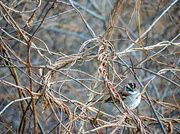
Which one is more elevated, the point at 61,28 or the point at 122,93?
the point at 61,28

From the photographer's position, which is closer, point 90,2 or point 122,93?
point 122,93

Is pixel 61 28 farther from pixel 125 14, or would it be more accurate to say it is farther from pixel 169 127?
pixel 169 127

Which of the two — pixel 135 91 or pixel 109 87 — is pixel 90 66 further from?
pixel 109 87

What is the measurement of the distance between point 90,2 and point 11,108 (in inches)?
194

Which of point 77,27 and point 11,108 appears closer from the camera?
point 11,108

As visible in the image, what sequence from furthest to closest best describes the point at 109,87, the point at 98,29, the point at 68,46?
the point at 98,29 → the point at 68,46 → the point at 109,87

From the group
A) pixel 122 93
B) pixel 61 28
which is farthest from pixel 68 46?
pixel 122 93

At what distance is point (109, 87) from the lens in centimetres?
218

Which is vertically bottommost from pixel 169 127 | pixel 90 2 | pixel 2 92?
pixel 169 127

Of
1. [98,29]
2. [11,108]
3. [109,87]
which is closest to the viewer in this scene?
[109,87]

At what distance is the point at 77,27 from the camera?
Result: 869 cm

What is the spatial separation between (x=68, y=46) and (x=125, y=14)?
261 cm

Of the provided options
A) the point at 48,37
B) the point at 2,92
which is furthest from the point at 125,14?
the point at 2,92

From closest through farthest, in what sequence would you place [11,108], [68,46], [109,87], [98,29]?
1. [109,87]
2. [11,108]
3. [68,46]
4. [98,29]
